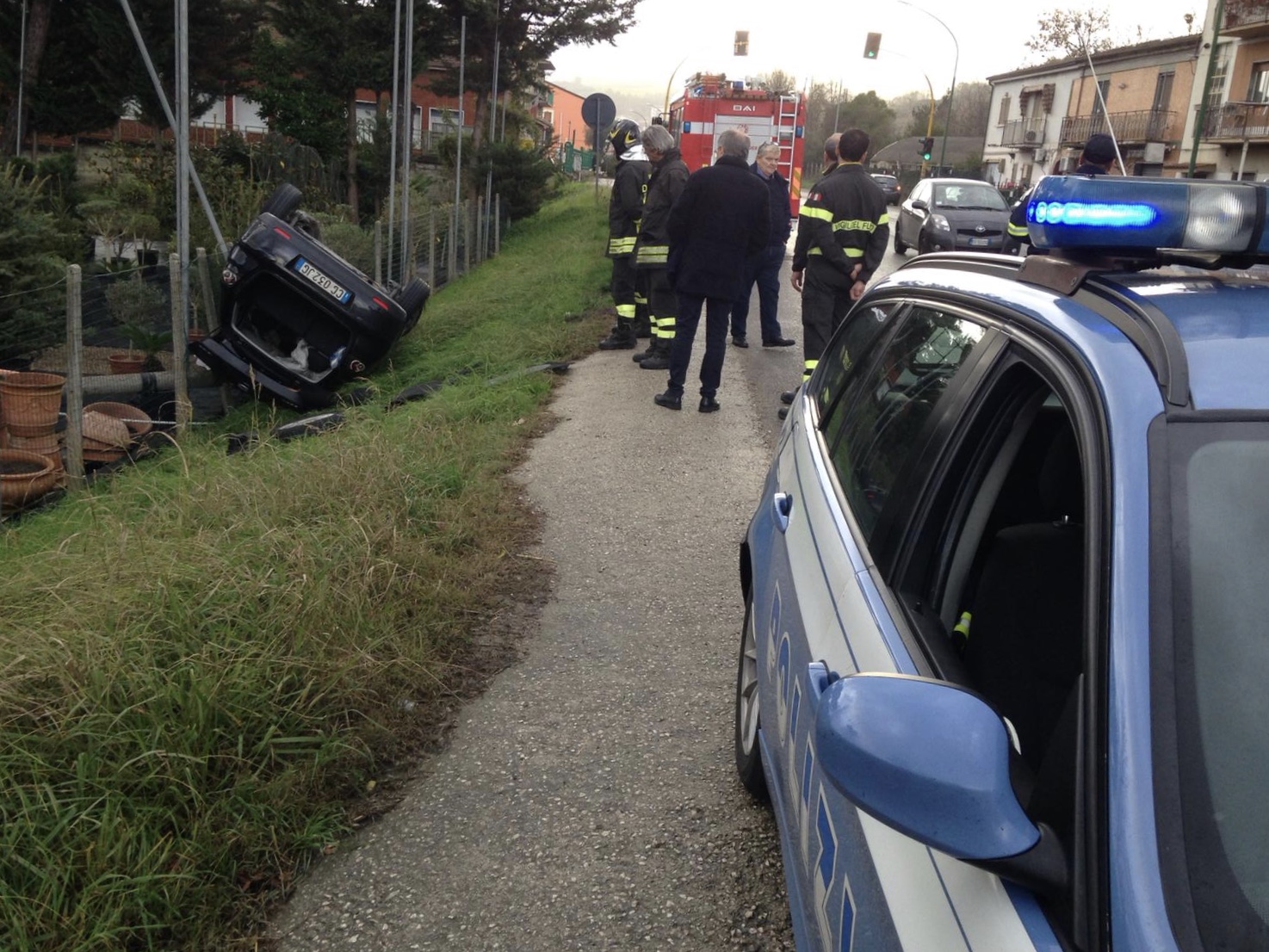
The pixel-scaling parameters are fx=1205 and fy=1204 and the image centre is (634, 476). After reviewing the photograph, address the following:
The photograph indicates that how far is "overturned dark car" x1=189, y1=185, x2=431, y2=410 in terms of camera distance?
983 cm

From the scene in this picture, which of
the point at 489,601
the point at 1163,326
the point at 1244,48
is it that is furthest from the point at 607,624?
the point at 1244,48

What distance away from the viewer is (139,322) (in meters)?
10.2

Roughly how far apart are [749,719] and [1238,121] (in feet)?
142

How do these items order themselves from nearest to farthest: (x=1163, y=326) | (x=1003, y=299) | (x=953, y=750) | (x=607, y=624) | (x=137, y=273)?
(x=953, y=750) → (x=1163, y=326) → (x=1003, y=299) → (x=607, y=624) → (x=137, y=273)

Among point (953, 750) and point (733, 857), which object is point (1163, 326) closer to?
point (953, 750)

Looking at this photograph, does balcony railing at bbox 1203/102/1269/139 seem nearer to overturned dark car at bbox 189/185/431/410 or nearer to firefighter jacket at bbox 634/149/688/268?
firefighter jacket at bbox 634/149/688/268

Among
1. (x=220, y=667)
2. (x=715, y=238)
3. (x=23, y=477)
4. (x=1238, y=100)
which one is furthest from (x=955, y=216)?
(x=1238, y=100)

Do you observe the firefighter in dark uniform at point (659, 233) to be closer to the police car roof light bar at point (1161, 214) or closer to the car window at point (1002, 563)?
the car window at point (1002, 563)

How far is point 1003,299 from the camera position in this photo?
2.19 m

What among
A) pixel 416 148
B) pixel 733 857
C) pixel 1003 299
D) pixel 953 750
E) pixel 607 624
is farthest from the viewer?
pixel 416 148

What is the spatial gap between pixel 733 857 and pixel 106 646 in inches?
74.1

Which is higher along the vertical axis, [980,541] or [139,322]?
[980,541]

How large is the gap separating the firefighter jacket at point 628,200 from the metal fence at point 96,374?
142 inches

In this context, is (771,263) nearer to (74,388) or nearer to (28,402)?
(74,388)
